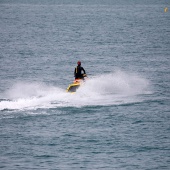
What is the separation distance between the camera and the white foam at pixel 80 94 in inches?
1399

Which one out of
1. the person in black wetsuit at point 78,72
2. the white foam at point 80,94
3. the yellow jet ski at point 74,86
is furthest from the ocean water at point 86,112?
the person in black wetsuit at point 78,72

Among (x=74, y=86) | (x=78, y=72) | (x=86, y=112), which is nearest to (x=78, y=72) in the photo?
(x=78, y=72)

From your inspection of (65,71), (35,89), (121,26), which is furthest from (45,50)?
(121,26)

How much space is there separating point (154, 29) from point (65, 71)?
49.5m

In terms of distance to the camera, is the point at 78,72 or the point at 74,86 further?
the point at 78,72

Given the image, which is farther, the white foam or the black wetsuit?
the black wetsuit

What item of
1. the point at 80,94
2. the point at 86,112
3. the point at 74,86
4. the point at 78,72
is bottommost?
the point at 86,112

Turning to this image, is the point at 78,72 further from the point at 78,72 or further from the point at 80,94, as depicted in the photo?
the point at 80,94

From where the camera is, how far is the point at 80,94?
38.6 meters

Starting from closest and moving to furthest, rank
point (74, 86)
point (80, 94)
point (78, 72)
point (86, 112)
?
point (86, 112), point (80, 94), point (74, 86), point (78, 72)

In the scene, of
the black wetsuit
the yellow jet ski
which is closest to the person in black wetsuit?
the black wetsuit

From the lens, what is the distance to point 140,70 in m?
55.7

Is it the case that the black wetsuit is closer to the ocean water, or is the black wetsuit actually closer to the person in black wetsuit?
the person in black wetsuit

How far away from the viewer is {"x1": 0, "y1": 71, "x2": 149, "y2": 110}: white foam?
35.5m
